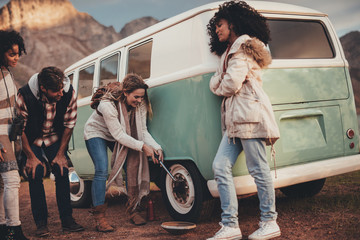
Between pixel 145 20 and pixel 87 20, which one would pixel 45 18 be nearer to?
pixel 87 20

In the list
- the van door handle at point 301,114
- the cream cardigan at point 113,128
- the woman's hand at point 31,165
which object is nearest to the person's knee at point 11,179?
the woman's hand at point 31,165

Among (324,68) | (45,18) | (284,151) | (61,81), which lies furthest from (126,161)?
(45,18)

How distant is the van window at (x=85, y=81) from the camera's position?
216 inches

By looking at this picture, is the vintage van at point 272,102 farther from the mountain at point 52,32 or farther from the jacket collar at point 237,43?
the mountain at point 52,32

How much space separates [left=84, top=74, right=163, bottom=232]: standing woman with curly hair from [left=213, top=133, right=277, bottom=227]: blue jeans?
0.94 metres

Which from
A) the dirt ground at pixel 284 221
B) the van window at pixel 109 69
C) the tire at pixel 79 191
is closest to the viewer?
the dirt ground at pixel 284 221

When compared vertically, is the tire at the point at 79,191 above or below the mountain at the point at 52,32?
below

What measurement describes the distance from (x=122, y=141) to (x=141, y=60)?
1.10 meters

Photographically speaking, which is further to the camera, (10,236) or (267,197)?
(10,236)

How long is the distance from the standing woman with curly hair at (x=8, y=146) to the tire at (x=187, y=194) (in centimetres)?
154

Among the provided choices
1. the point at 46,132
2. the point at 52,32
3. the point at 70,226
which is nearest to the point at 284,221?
the point at 70,226

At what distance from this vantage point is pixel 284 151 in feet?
11.7

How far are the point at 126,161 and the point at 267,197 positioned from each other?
1820 millimetres

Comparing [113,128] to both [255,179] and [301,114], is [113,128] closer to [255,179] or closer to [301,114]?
[255,179]
